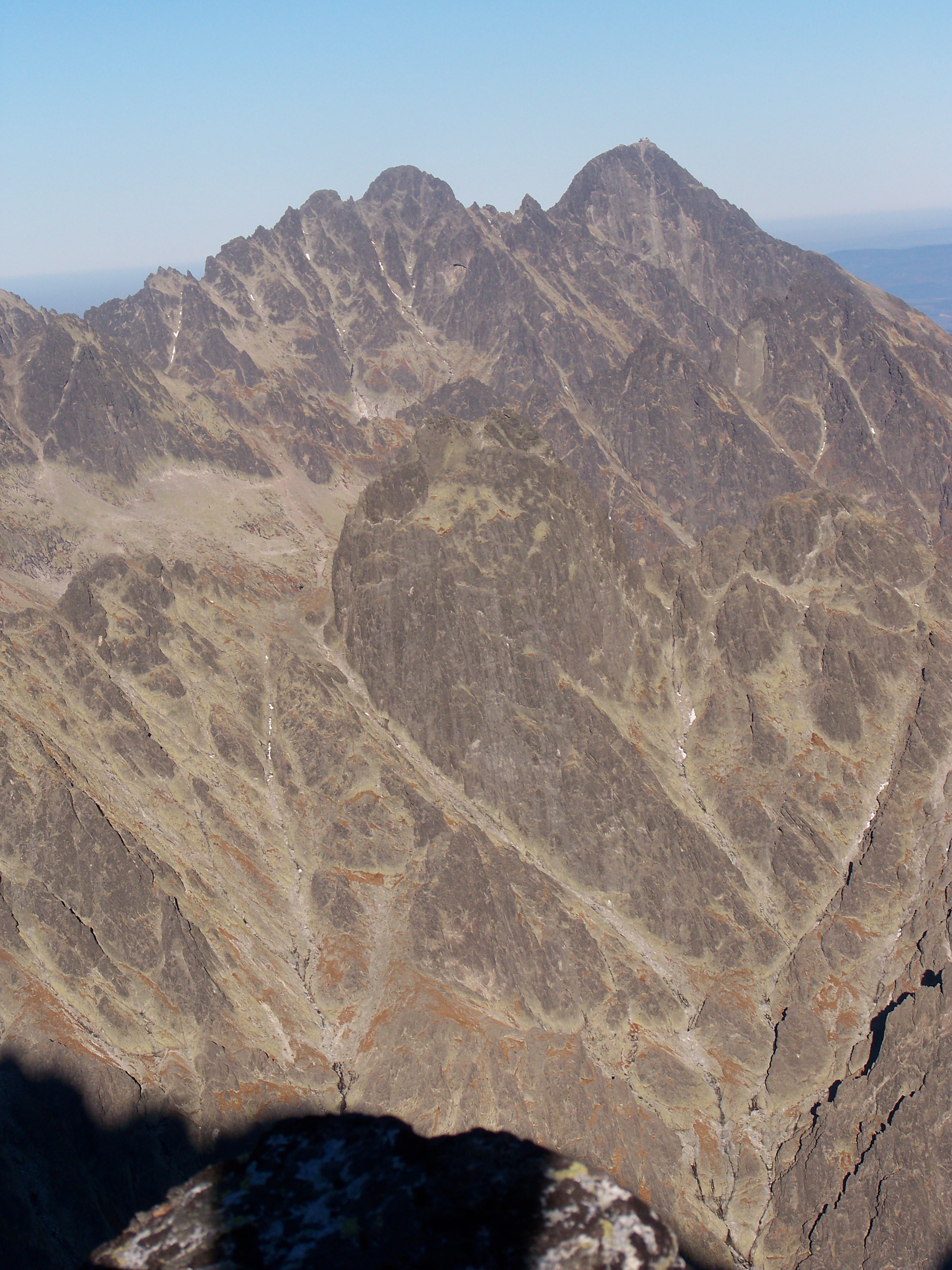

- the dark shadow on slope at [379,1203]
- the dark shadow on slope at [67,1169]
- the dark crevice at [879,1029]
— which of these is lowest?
the dark crevice at [879,1029]

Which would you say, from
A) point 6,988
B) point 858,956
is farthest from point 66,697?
point 858,956

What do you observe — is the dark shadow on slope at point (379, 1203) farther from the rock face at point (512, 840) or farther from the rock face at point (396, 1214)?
the rock face at point (512, 840)

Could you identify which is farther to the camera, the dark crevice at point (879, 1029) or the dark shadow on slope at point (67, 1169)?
the dark crevice at point (879, 1029)

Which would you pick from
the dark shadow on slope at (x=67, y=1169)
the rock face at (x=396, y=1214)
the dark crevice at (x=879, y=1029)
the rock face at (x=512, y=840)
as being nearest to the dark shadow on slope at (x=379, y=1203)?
the rock face at (x=396, y=1214)

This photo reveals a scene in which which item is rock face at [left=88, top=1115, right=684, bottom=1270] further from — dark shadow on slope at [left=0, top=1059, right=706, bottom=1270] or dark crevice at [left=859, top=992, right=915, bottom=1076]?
dark crevice at [left=859, top=992, right=915, bottom=1076]

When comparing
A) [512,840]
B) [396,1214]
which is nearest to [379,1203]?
→ [396,1214]

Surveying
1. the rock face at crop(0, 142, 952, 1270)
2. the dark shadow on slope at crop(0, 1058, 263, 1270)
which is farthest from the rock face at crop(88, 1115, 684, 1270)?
the rock face at crop(0, 142, 952, 1270)

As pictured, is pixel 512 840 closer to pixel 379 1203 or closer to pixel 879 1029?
pixel 879 1029
